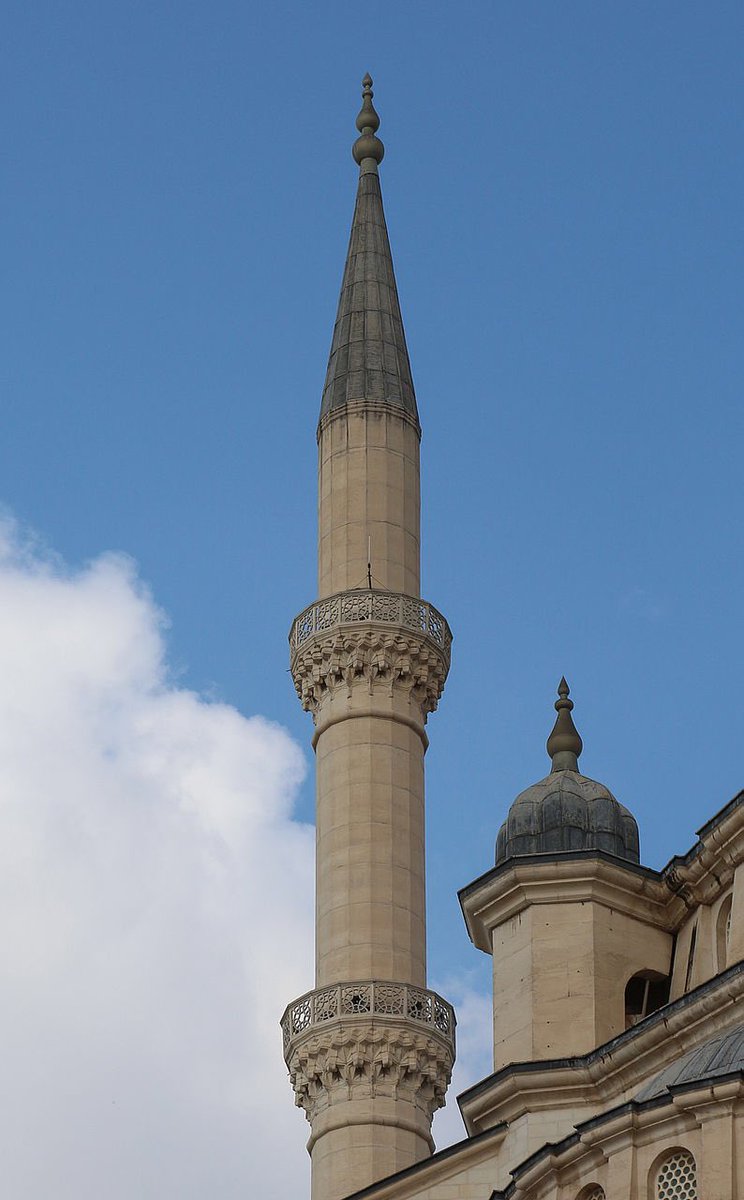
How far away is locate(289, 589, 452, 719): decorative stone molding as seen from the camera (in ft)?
121

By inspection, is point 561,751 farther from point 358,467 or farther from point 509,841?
point 358,467

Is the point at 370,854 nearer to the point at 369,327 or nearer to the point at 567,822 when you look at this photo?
the point at 567,822

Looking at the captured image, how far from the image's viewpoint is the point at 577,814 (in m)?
30.8

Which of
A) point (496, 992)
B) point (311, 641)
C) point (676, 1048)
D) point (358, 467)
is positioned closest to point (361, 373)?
point (358, 467)

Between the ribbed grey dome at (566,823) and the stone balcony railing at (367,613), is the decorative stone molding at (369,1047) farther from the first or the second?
the stone balcony railing at (367,613)

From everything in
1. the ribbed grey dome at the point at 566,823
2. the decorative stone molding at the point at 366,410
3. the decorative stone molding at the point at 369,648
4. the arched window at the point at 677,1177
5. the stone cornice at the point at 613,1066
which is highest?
the decorative stone molding at the point at 366,410

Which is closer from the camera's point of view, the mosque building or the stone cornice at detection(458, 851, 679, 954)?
the mosque building

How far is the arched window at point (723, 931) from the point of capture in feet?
95.8

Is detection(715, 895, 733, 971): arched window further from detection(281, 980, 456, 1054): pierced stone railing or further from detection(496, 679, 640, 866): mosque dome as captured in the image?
detection(281, 980, 456, 1054): pierced stone railing

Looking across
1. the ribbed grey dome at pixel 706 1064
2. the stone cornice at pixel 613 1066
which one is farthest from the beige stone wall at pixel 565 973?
the ribbed grey dome at pixel 706 1064

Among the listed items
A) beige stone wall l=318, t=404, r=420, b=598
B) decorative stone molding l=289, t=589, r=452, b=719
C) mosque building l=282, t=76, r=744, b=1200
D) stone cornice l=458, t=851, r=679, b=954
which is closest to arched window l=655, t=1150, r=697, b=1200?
mosque building l=282, t=76, r=744, b=1200

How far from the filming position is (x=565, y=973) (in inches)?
1162

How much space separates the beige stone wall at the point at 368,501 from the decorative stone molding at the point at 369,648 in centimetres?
42

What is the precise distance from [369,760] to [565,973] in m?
7.11
